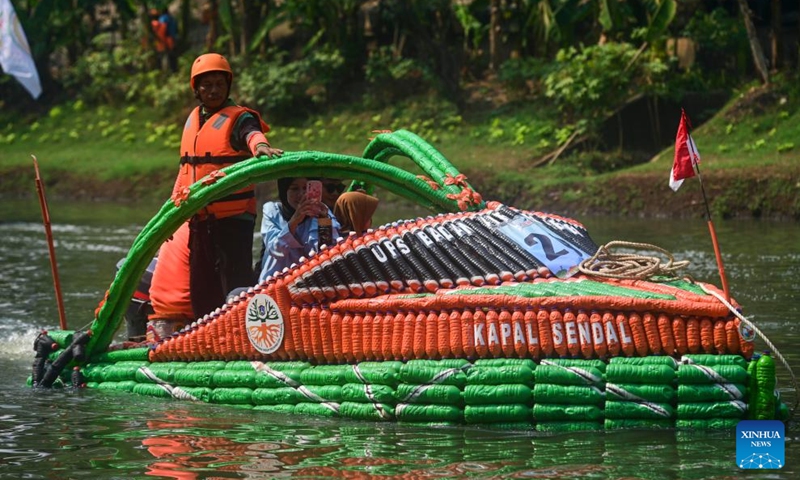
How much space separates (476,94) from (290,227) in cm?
1683

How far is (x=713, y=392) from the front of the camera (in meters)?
6.11

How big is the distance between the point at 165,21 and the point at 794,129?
Result: 14536 mm

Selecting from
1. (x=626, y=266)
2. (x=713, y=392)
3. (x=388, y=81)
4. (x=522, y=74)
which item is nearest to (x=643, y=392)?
(x=713, y=392)

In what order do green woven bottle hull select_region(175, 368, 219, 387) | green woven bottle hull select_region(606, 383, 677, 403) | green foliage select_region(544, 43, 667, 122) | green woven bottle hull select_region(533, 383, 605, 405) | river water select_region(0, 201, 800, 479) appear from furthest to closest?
green foliage select_region(544, 43, 667, 122) < green woven bottle hull select_region(175, 368, 219, 387) < green woven bottle hull select_region(533, 383, 605, 405) < green woven bottle hull select_region(606, 383, 677, 403) < river water select_region(0, 201, 800, 479)

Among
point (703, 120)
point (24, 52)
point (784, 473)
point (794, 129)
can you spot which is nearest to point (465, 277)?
point (784, 473)

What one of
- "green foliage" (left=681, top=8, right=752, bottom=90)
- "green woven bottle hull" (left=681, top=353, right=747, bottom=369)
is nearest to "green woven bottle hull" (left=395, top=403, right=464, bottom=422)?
"green woven bottle hull" (left=681, top=353, right=747, bottom=369)

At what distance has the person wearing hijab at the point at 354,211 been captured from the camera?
8.20 meters

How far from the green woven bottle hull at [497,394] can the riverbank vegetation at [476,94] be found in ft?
37.1

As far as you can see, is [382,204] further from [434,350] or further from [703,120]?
[434,350]

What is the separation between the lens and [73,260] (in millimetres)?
15094

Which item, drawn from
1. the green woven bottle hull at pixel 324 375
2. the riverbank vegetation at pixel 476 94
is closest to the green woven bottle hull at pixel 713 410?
the green woven bottle hull at pixel 324 375

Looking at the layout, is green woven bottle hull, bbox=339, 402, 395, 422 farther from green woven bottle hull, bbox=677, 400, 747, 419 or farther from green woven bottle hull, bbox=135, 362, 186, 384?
green woven bottle hull, bbox=677, 400, 747, 419

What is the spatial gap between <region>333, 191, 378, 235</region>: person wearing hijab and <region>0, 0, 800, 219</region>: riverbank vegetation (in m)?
9.96

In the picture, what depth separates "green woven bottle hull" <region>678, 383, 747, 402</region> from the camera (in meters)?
6.09
